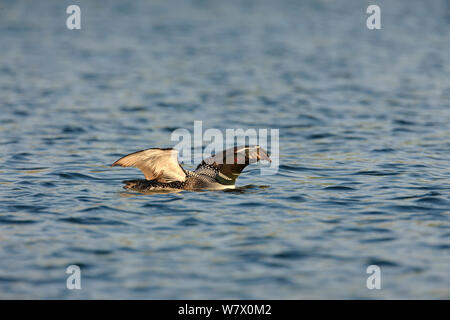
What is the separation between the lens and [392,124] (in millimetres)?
15406

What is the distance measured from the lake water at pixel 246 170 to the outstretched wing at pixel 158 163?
0.42 meters

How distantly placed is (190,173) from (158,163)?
1.84 ft

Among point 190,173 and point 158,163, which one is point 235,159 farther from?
point 158,163

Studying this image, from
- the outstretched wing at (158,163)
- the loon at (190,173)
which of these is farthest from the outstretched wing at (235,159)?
the outstretched wing at (158,163)

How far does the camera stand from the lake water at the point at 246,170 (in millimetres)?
7020

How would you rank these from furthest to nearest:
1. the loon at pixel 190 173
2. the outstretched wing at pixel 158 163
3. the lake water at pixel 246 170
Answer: the loon at pixel 190 173
the outstretched wing at pixel 158 163
the lake water at pixel 246 170

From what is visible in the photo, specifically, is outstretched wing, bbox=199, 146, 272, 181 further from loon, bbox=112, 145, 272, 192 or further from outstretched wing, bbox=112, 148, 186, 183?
outstretched wing, bbox=112, 148, 186, 183

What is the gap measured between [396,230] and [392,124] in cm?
759

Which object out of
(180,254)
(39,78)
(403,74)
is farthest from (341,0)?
(180,254)

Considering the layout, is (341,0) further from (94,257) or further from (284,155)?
(94,257)

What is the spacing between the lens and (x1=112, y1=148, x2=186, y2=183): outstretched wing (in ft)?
31.4

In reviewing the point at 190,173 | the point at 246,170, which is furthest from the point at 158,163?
the point at 246,170

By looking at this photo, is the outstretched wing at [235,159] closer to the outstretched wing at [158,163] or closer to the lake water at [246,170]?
the lake water at [246,170]

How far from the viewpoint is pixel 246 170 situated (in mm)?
11828
